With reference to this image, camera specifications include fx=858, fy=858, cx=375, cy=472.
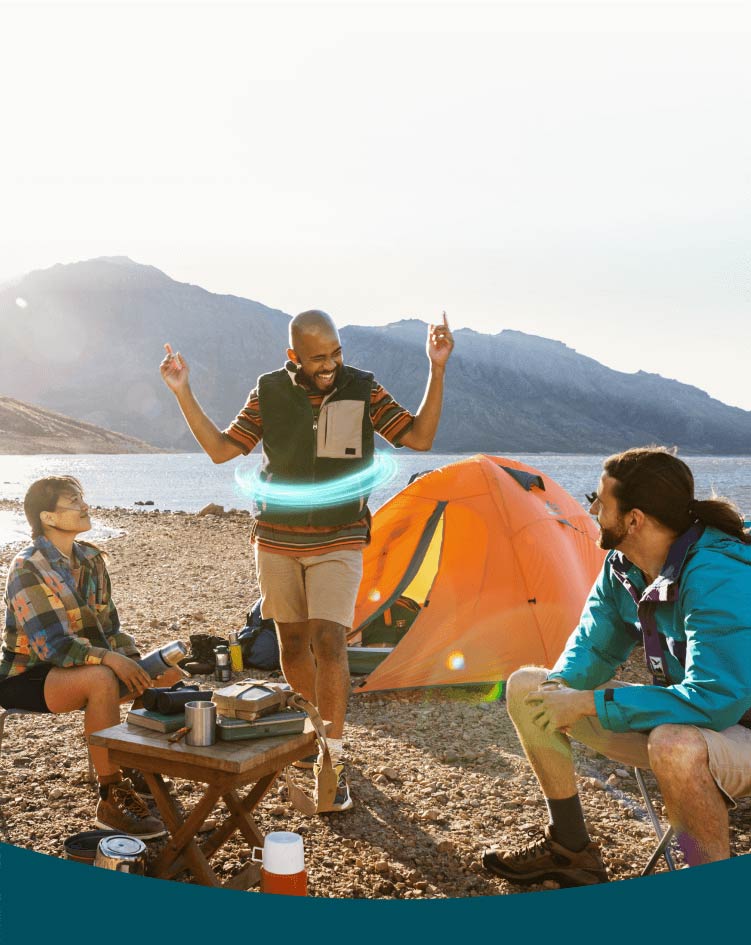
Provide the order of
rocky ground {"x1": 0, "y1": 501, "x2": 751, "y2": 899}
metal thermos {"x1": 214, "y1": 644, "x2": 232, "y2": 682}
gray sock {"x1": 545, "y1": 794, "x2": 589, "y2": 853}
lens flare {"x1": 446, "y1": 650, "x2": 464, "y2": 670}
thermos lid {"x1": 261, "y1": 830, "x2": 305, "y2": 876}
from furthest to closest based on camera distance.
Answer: metal thermos {"x1": 214, "y1": 644, "x2": 232, "y2": 682}, lens flare {"x1": 446, "y1": 650, "x2": 464, "y2": 670}, rocky ground {"x1": 0, "y1": 501, "x2": 751, "y2": 899}, gray sock {"x1": 545, "y1": 794, "x2": 589, "y2": 853}, thermos lid {"x1": 261, "y1": 830, "x2": 305, "y2": 876}

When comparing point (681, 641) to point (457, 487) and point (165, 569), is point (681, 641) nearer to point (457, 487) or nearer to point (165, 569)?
point (457, 487)

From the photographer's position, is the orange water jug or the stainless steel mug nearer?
the orange water jug

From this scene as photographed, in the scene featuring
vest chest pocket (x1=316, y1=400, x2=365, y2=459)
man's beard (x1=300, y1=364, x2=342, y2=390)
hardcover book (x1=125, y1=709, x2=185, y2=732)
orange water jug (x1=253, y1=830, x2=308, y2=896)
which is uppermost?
man's beard (x1=300, y1=364, x2=342, y2=390)

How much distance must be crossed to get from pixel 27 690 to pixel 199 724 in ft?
3.62

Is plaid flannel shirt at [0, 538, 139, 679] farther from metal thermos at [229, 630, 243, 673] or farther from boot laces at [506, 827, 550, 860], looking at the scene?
metal thermos at [229, 630, 243, 673]

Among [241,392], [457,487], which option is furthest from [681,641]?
[241,392]

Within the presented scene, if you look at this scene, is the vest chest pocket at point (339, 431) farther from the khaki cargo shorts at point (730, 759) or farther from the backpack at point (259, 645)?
the backpack at point (259, 645)

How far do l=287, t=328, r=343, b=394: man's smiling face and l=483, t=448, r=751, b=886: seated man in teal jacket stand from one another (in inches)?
54.0

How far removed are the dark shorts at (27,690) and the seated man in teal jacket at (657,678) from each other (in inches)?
70.4

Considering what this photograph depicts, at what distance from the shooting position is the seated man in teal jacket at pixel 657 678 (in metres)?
2.30

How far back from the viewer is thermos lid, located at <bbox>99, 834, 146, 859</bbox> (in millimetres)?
2461

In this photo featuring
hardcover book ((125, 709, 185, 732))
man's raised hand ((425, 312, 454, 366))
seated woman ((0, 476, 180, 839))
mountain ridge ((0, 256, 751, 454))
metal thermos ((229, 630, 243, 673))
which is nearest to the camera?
hardcover book ((125, 709, 185, 732))

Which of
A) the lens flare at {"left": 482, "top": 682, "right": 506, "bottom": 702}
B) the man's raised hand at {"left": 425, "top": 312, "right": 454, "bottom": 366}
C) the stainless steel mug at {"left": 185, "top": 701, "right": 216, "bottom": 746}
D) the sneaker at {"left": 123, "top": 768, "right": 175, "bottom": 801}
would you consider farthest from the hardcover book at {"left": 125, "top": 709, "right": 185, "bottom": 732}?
the lens flare at {"left": 482, "top": 682, "right": 506, "bottom": 702}

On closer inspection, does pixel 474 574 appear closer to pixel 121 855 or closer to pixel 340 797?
pixel 340 797
